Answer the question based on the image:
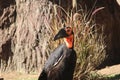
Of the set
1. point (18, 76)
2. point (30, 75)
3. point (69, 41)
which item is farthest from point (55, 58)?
point (18, 76)

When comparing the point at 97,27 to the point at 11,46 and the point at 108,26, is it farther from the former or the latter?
the point at 11,46

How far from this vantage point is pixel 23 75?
11.0 m

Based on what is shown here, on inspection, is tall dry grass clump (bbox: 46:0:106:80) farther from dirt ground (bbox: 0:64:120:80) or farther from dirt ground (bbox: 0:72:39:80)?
dirt ground (bbox: 0:72:39:80)

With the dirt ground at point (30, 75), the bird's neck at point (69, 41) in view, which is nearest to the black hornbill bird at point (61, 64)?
the bird's neck at point (69, 41)

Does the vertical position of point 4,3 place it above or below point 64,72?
above

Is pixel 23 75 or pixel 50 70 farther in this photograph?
pixel 23 75

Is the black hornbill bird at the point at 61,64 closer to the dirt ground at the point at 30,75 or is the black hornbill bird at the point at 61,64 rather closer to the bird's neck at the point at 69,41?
the bird's neck at the point at 69,41

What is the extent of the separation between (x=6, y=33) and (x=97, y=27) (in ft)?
7.40

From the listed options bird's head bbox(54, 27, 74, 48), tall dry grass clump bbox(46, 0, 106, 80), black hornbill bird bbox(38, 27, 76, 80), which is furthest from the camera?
tall dry grass clump bbox(46, 0, 106, 80)

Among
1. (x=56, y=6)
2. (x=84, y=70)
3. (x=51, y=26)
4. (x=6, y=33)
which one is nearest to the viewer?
(x=84, y=70)

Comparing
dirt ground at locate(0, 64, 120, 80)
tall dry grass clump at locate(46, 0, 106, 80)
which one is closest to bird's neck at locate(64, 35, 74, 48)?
tall dry grass clump at locate(46, 0, 106, 80)

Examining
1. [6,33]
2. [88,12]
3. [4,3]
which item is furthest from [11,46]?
[88,12]

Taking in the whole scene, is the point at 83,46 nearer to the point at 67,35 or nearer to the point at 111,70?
the point at 67,35

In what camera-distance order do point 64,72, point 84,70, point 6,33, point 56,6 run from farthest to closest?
1. point 6,33
2. point 56,6
3. point 84,70
4. point 64,72
